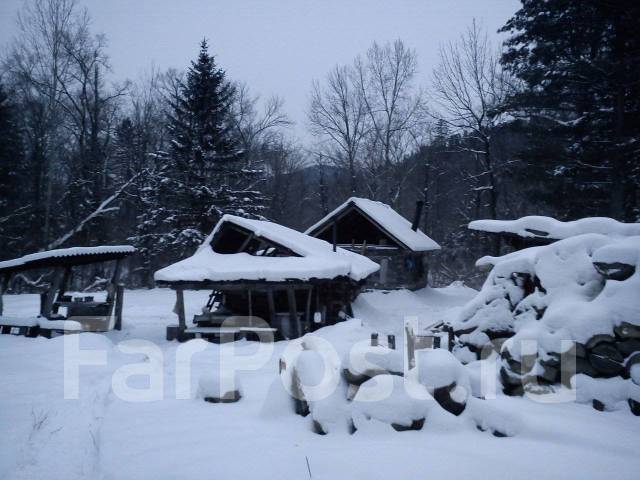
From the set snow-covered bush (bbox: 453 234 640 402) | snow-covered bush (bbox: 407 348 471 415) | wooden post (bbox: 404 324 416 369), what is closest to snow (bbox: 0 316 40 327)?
wooden post (bbox: 404 324 416 369)

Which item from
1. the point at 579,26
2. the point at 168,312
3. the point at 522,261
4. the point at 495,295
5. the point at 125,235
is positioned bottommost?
the point at 168,312

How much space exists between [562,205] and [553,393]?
13241 millimetres

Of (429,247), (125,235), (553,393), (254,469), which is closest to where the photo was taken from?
(254,469)

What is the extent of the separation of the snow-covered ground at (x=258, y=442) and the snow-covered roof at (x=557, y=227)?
12.3 feet

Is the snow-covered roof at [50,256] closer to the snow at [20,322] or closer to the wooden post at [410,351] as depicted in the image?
the snow at [20,322]

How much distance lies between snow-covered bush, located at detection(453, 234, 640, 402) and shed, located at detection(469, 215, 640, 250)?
→ 1.27ft

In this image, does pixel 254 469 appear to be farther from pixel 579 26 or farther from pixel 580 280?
pixel 579 26

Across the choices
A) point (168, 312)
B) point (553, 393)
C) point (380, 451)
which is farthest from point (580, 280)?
point (168, 312)

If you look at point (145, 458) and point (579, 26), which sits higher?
point (579, 26)

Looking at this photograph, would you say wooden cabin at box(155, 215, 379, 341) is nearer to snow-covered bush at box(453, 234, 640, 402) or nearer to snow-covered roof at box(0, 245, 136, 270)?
snow-covered roof at box(0, 245, 136, 270)

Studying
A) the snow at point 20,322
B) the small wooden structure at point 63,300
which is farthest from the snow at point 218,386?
the snow at point 20,322

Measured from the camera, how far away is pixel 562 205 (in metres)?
16.2

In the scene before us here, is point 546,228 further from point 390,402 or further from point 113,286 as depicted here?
point 113,286

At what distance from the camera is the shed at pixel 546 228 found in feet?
24.2
